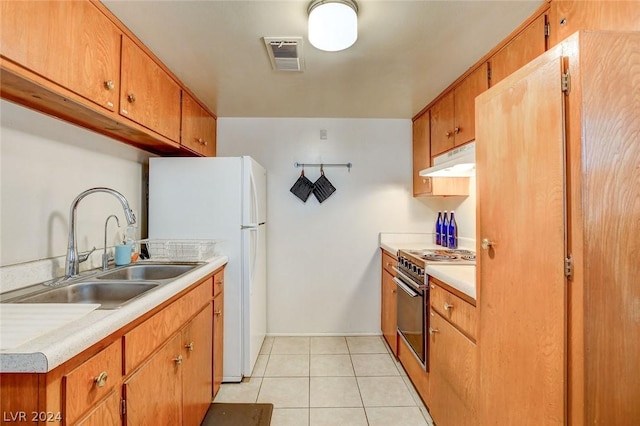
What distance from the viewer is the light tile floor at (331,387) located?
1901 millimetres

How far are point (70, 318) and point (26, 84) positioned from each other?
0.85 meters

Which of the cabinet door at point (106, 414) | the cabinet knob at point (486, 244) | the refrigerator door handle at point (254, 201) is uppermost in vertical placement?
the refrigerator door handle at point (254, 201)

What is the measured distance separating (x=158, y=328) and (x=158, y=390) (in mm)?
249

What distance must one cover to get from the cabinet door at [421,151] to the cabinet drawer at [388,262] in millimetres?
666

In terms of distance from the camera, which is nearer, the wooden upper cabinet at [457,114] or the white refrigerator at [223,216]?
the wooden upper cabinet at [457,114]

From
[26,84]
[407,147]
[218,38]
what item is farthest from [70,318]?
[407,147]

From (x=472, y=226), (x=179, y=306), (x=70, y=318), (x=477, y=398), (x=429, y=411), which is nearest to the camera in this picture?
(x=70, y=318)

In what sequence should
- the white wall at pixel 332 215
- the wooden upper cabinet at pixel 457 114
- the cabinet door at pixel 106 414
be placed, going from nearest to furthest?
1. the cabinet door at pixel 106 414
2. the wooden upper cabinet at pixel 457 114
3. the white wall at pixel 332 215

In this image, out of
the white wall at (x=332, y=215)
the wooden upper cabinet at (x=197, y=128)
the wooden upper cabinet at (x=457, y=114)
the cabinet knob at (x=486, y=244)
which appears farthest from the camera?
the white wall at (x=332, y=215)

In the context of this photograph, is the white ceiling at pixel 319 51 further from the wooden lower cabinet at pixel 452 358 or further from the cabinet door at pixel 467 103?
the wooden lower cabinet at pixel 452 358

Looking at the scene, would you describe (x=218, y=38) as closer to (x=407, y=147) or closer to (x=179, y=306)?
(x=179, y=306)

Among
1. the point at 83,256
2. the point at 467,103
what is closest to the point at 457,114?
the point at 467,103

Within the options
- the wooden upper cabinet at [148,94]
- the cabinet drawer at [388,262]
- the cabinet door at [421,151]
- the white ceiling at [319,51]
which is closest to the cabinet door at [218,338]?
the wooden upper cabinet at [148,94]

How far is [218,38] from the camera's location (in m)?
1.65
